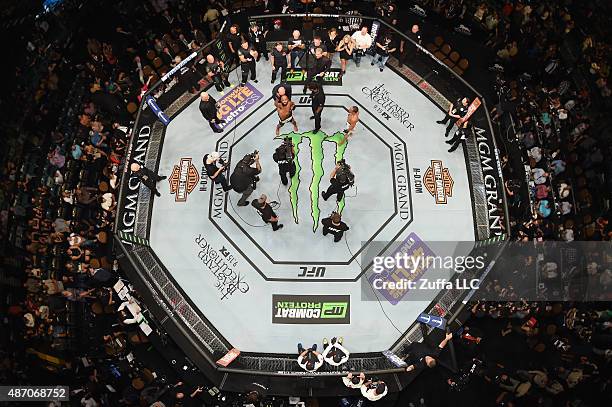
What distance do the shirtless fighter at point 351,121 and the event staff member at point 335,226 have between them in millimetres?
2384

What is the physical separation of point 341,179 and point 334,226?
1.07 m

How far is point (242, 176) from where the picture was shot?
13562 mm

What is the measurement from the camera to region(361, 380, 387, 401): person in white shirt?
40.3 feet

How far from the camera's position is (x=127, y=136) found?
15312 mm

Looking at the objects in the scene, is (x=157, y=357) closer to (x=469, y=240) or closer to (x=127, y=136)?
(x=127, y=136)

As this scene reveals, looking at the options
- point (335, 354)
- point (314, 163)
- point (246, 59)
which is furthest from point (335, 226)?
point (246, 59)

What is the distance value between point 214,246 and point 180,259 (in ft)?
2.72

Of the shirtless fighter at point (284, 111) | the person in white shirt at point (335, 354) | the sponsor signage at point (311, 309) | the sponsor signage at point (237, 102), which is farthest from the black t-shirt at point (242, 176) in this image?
the person in white shirt at point (335, 354)

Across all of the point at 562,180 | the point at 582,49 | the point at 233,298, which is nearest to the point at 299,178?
the point at 233,298

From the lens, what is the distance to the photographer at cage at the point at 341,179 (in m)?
13.4

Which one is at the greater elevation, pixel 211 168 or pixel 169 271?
pixel 211 168

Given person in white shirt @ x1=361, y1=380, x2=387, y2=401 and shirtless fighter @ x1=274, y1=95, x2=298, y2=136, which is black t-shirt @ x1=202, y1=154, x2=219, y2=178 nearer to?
shirtless fighter @ x1=274, y1=95, x2=298, y2=136

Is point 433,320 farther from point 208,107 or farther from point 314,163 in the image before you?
point 208,107

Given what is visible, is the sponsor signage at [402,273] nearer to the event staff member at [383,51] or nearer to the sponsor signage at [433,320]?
the sponsor signage at [433,320]
